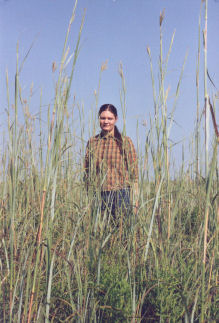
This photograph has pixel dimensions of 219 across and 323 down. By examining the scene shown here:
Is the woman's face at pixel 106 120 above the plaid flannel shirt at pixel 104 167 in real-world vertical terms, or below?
above

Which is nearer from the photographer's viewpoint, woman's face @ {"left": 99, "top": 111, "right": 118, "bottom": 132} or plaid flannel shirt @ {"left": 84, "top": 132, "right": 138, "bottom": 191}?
plaid flannel shirt @ {"left": 84, "top": 132, "right": 138, "bottom": 191}

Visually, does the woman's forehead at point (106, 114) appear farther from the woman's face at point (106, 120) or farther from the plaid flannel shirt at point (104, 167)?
the plaid flannel shirt at point (104, 167)

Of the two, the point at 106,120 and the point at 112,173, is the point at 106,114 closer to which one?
the point at 106,120

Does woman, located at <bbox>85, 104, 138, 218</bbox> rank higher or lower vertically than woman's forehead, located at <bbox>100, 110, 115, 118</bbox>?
lower

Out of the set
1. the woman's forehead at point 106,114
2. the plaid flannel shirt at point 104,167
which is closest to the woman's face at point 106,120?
the woman's forehead at point 106,114

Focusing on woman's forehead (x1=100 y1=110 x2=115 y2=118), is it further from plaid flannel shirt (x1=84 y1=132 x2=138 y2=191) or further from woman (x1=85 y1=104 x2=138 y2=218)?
plaid flannel shirt (x1=84 y1=132 x2=138 y2=191)

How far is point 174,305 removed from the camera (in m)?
1.12

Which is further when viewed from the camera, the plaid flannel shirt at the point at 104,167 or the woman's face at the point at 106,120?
the woman's face at the point at 106,120

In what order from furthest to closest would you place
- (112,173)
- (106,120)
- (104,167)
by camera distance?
(106,120) → (104,167) → (112,173)

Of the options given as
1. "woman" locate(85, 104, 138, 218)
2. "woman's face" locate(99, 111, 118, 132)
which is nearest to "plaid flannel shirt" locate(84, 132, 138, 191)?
"woman" locate(85, 104, 138, 218)

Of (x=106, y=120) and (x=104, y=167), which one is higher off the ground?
(x=106, y=120)

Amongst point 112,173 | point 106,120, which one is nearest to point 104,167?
point 112,173

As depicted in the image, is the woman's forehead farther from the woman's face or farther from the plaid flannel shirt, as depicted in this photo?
the plaid flannel shirt

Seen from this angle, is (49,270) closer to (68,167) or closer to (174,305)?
(174,305)
